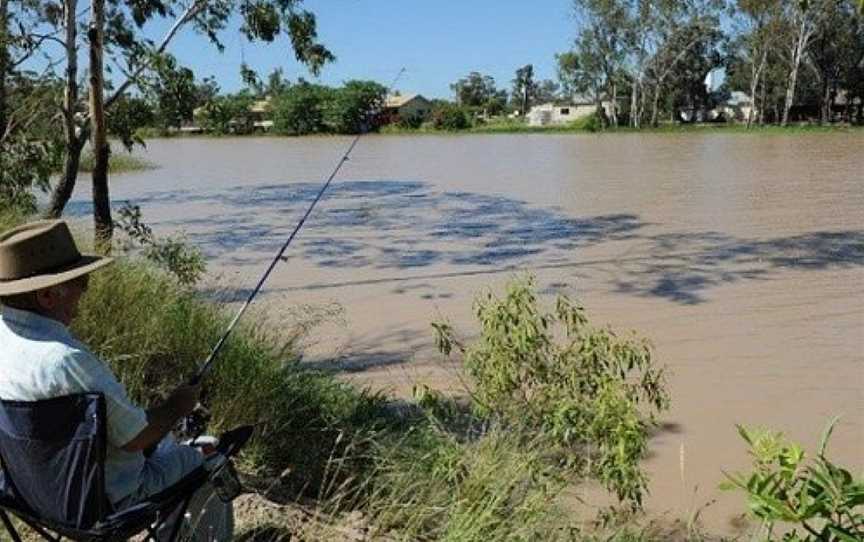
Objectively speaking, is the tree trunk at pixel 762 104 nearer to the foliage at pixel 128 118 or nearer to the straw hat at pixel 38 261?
the foliage at pixel 128 118

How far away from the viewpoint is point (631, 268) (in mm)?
11180

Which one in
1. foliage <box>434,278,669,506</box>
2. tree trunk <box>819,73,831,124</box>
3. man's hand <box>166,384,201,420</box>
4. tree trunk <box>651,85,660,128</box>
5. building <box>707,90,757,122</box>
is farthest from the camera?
building <box>707,90,757,122</box>

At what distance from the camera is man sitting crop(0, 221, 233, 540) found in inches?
86.5

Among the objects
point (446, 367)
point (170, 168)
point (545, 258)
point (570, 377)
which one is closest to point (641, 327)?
point (446, 367)

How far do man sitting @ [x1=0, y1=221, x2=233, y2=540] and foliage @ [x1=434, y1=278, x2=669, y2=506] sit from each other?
1655 mm

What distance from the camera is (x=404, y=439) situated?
14.2 feet

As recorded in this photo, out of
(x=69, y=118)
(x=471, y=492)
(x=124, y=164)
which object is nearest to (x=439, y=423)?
(x=471, y=492)

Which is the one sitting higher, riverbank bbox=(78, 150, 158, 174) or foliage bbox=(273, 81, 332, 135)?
foliage bbox=(273, 81, 332, 135)

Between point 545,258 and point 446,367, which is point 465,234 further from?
point 446,367

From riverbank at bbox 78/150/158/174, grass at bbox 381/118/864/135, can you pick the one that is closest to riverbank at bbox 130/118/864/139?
grass at bbox 381/118/864/135

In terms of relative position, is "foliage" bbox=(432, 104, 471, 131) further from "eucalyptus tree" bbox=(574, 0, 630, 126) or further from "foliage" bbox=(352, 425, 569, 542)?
"foliage" bbox=(352, 425, 569, 542)

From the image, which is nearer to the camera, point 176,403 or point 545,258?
point 176,403

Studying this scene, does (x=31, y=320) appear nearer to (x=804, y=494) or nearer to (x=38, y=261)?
(x=38, y=261)

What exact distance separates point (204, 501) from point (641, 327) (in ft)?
19.7
